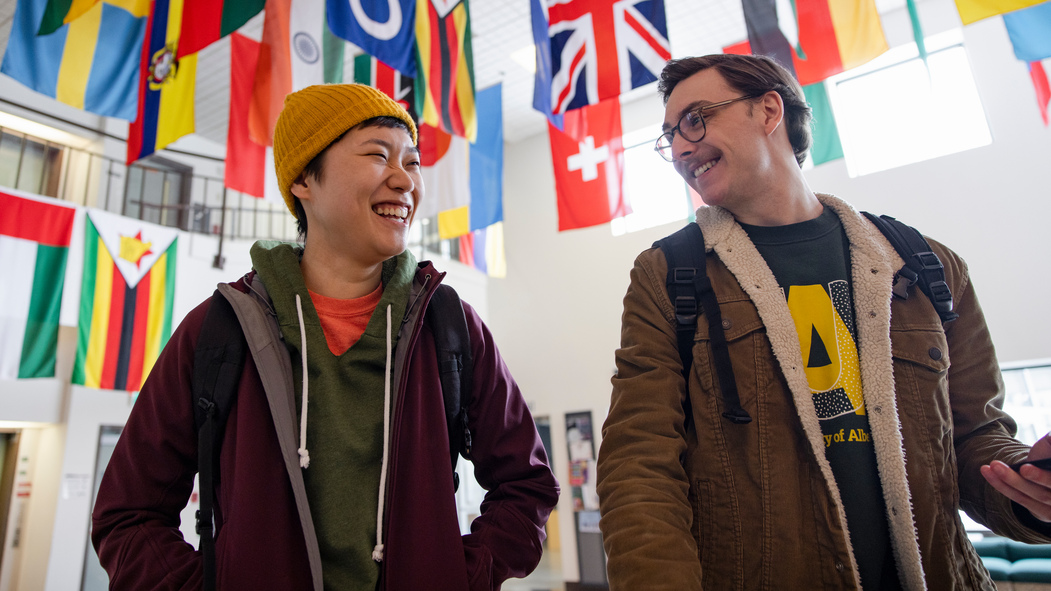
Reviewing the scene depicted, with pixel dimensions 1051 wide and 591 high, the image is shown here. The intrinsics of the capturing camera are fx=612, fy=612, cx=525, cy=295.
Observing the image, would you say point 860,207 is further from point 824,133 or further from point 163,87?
point 163,87

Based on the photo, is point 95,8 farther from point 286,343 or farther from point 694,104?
point 694,104

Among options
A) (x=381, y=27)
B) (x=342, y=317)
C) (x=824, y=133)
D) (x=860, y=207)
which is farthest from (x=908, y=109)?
(x=342, y=317)

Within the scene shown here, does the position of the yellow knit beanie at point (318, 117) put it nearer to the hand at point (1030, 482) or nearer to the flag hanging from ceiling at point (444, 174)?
the hand at point (1030, 482)

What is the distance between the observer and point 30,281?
5.52 meters

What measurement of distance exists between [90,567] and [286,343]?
7258 millimetres

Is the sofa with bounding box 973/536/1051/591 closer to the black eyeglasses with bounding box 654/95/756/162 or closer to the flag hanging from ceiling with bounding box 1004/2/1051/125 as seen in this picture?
the flag hanging from ceiling with bounding box 1004/2/1051/125

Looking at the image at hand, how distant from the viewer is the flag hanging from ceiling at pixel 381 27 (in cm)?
379

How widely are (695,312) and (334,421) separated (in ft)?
2.54

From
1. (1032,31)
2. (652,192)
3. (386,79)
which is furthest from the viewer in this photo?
(652,192)

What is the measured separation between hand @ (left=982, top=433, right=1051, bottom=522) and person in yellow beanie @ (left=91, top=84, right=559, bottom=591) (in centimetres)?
85

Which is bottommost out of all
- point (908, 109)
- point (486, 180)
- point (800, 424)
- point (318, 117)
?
point (800, 424)

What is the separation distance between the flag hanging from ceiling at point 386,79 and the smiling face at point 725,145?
3.73 meters

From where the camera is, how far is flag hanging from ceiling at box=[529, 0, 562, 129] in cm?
421

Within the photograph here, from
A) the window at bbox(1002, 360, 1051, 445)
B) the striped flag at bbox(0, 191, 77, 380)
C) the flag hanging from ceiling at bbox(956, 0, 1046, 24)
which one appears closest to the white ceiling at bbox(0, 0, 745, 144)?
the striped flag at bbox(0, 191, 77, 380)
